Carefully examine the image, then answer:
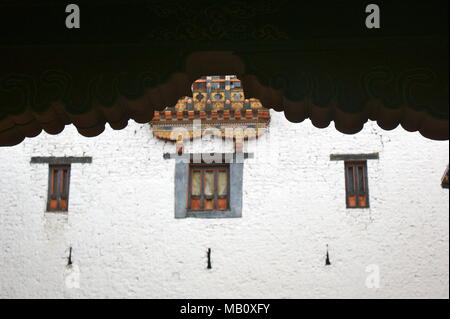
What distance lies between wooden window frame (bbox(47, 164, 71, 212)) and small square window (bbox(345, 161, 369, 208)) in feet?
12.5

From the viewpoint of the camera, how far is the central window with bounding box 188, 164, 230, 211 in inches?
346

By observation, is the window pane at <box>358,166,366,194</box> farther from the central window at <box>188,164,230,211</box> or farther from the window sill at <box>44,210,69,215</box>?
the window sill at <box>44,210,69,215</box>

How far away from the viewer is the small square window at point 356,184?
341 inches

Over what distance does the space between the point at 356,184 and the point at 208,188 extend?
2.00m

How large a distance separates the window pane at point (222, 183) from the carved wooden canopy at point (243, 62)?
245 inches

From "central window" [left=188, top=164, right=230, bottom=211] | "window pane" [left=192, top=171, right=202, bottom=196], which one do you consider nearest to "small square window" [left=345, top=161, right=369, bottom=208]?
"central window" [left=188, top=164, right=230, bottom=211]

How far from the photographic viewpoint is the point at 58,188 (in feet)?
29.5

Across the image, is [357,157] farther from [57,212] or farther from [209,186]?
[57,212]

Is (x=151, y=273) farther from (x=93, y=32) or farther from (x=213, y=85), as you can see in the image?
(x=93, y=32)

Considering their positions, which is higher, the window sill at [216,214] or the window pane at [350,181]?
the window pane at [350,181]

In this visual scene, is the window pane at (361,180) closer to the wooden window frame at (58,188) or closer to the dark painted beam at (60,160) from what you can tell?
the dark painted beam at (60,160)

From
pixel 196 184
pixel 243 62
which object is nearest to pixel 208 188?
pixel 196 184

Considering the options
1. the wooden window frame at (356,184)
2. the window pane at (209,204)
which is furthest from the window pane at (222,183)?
the wooden window frame at (356,184)
